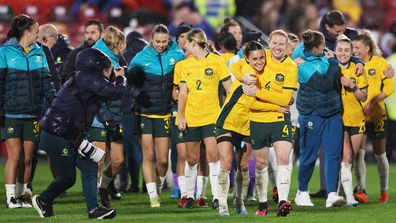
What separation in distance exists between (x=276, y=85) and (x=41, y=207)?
2871mm

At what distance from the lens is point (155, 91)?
16.5 metres

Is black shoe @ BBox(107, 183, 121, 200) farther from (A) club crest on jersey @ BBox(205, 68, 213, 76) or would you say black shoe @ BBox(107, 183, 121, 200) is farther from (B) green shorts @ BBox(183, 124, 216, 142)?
(A) club crest on jersey @ BBox(205, 68, 213, 76)

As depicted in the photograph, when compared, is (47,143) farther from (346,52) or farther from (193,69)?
(346,52)

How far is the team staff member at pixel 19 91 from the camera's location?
16.1 meters

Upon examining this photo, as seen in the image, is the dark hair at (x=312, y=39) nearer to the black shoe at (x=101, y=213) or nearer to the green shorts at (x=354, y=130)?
the green shorts at (x=354, y=130)

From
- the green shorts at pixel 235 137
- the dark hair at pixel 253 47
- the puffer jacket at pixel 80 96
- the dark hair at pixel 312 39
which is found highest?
the dark hair at pixel 312 39

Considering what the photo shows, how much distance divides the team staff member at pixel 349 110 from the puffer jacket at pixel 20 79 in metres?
3.59

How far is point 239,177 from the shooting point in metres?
15.3

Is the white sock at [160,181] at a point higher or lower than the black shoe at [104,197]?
higher

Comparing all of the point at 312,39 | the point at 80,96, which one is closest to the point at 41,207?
the point at 80,96

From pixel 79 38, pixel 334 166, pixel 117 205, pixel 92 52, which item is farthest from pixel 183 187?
pixel 79 38

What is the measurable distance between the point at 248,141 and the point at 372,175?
665 centimetres

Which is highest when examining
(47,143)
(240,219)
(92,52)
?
(92,52)

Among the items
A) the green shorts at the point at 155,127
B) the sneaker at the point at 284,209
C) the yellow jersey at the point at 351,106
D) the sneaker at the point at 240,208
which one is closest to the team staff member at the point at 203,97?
the green shorts at the point at 155,127
